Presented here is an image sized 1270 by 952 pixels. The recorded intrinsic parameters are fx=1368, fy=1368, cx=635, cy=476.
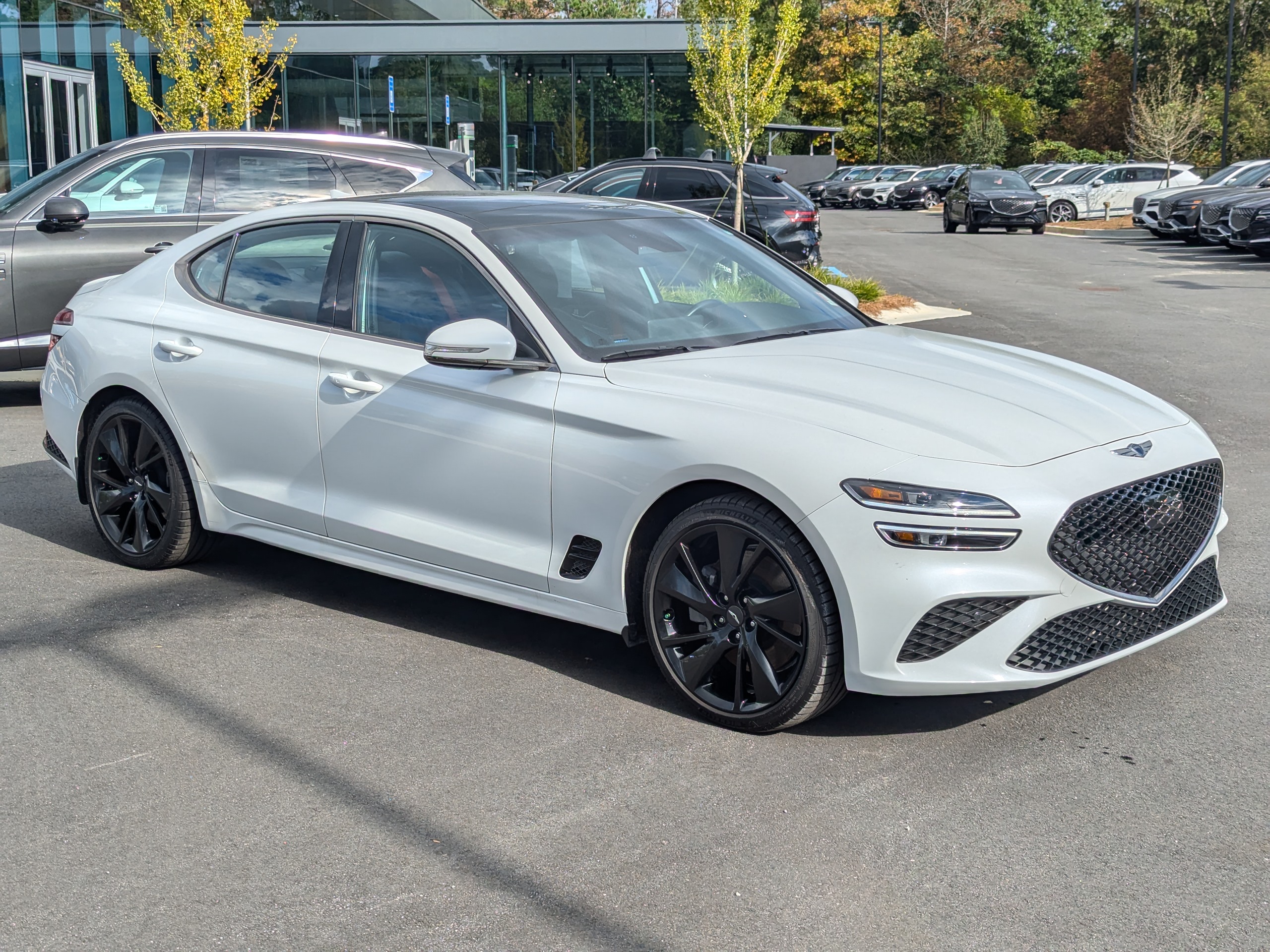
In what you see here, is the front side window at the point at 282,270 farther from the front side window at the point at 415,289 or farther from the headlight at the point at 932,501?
the headlight at the point at 932,501

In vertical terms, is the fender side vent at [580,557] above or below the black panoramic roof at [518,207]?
below

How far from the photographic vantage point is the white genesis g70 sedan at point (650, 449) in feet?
12.9

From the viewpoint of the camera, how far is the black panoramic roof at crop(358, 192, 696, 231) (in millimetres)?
5184

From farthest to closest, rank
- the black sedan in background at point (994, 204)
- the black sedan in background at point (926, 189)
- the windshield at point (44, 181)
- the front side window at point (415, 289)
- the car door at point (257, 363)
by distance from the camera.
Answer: the black sedan in background at point (926, 189), the black sedan in background at point (994, 204), the windshield at point (44, 181), the car door at point (257, 363), the front side window at point (415, 289)

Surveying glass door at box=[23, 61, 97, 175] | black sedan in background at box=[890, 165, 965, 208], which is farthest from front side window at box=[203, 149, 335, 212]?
black sedan in background at box=[890, 165, 965, 208]

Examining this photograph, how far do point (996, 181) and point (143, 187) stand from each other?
31241 millimetres

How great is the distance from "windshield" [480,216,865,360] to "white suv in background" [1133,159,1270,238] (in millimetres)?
28717

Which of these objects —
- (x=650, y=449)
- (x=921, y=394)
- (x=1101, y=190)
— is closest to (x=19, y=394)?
(x=650, y=449)

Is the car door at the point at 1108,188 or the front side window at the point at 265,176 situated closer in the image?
the front side window at the point at 265,176

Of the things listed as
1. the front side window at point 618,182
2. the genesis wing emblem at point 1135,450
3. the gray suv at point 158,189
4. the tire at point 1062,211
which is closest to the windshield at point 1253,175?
the tire at point 1062,211

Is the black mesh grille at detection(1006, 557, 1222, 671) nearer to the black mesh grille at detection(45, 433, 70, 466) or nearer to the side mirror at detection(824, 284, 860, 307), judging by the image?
the side mirror at detection(824, 284, 860, 307)

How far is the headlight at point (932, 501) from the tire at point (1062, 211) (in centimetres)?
4095

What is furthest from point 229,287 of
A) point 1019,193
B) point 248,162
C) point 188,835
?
point 1019,193

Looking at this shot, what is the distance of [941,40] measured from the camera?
77.0 m
